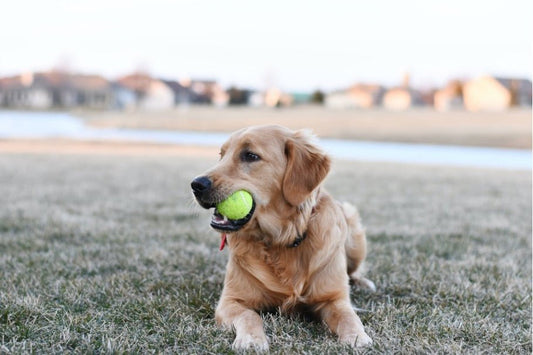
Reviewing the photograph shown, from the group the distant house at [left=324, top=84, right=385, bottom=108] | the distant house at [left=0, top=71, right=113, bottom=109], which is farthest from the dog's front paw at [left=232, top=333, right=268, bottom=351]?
the distant house at [left=0, top=71, right=113, bottom=109]

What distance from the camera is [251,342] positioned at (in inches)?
103

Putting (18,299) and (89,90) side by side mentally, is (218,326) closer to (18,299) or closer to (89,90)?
(18,299)

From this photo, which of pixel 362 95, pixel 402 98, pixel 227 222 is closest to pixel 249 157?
pixel 227 222

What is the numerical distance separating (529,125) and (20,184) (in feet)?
95.9

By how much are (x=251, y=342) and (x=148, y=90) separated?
84821 millimetres

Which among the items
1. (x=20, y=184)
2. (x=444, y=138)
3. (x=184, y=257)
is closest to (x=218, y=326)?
(x=184, y=257)

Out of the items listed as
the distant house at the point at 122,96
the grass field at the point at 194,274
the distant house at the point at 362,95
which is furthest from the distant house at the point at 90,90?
the grass field at the point at 194,274

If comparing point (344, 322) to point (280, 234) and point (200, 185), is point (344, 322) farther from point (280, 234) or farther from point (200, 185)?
point (200, 185)

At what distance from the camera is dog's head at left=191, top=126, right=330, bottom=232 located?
308 centimetres

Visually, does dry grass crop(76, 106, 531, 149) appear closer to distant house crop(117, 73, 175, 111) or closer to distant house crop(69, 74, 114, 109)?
distant house crop(117, 73, 175, 111)

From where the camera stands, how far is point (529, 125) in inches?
1195

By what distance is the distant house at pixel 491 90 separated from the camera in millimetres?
56194

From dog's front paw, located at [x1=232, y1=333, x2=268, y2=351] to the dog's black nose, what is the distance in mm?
802

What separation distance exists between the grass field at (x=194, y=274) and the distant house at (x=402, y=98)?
188 feet
